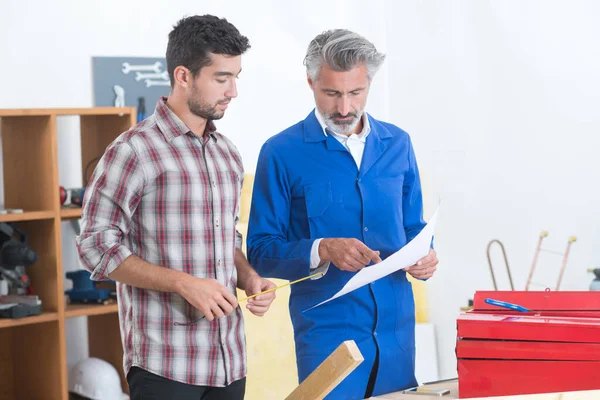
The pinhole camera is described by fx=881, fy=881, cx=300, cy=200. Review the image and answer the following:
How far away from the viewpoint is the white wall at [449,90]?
161 inches

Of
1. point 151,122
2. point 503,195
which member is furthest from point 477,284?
point 151,122

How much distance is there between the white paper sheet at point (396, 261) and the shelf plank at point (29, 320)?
6.44 ft

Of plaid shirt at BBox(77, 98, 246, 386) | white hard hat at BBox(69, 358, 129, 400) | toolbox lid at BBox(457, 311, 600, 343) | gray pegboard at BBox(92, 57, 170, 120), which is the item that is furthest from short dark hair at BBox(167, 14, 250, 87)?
gray pegboard at BBox(92, 57, 170, 120)

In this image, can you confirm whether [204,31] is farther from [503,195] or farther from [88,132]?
[503,195]

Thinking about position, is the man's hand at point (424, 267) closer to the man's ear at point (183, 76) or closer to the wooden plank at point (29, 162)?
the man's ear at point (183, 76)

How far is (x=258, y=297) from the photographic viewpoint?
6.60 feet

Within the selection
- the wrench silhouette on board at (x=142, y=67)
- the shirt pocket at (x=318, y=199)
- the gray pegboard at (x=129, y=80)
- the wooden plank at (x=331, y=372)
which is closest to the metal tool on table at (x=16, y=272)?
the gray pegboard at (x=129, y=80)

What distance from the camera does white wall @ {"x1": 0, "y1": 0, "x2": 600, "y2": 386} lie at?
409 cm

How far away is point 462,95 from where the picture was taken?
4656mm

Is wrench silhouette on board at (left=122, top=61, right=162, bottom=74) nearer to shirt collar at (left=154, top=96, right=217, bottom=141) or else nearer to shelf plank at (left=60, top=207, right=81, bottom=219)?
shelf plank at (left=60, top=207, right=81, bottom=219)

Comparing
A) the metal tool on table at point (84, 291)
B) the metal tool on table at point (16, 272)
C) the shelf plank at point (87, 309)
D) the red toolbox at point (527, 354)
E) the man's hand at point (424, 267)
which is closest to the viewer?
the red toolbox at point (527, 354)

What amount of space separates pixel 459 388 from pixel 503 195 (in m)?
2.71

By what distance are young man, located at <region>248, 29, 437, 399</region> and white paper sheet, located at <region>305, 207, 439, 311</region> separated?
0.12 metres

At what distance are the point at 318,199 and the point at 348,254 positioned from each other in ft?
0.66
